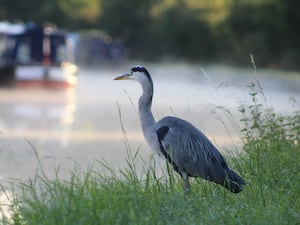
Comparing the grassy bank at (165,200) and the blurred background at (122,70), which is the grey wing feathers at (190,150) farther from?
the blurred background at (122,70)

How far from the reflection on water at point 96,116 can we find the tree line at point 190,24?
25.4ft

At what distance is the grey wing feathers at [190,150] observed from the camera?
30.2 feet

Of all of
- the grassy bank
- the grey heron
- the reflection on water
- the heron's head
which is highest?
the reflection on water

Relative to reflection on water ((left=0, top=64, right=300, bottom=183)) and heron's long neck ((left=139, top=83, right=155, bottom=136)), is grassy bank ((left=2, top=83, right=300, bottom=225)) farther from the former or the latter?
reflection on water ((left=0, top=64, right=300, bottom=183))

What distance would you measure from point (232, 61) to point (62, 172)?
3803cm

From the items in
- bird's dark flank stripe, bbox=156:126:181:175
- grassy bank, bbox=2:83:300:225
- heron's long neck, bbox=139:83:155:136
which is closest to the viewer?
grassy bank, bbox=2:83:300:225

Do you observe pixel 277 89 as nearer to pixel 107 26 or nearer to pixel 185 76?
pixel 185 76

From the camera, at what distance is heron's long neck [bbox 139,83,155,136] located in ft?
32.6

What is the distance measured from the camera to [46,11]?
74.4 metres

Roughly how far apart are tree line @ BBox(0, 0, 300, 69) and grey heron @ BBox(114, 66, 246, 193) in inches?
1475

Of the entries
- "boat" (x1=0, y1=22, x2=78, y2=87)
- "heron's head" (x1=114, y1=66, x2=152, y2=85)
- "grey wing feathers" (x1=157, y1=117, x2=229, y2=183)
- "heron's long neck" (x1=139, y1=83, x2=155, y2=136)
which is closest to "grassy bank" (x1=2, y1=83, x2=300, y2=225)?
"grey wing feathers" (x1=157, y1=117, x2=229, y2=183)

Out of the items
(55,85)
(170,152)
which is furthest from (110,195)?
(55,85)

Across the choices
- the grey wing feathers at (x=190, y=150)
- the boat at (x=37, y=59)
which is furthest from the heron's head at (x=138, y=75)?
the boat at (x=37, y=59)

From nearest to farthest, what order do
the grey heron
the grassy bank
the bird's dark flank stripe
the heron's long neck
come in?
the grassy bank → the grey heron → the bird's dark flank stripe → the heron's long neck
